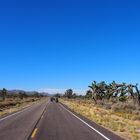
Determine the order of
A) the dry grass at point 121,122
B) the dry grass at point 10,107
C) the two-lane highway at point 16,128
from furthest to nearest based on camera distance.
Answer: the dry grass at point 10,107, the dry grass at point 121,122, the two-lane highway at point 16,128

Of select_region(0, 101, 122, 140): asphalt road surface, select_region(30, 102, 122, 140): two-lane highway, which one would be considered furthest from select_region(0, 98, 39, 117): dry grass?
select_region(30, 102, 122, 140): two-lane highway

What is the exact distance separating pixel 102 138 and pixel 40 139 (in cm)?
289

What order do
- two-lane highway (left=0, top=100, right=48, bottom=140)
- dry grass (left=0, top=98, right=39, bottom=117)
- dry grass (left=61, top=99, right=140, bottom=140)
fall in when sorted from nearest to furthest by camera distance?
two-lane highway (left=0, top=100, right=48, bottom=140) < dry grass (left=61, top=99, right=140, bottom=140) < dry grass (left=0, top=98, right=39, bottom=117)

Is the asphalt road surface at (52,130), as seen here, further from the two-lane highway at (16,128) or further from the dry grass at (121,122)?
the dry grass at (121,122)

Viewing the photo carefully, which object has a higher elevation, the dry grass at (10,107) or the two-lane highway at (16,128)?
the dry grass at (10,107)

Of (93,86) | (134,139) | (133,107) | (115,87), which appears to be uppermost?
(93,86)

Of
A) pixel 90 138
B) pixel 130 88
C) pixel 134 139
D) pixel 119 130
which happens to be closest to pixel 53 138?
pixel 90 138

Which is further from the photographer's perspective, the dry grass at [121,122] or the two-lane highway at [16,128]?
the dry grass at [121,122]

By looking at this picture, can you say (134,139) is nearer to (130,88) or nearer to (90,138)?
(90,138)

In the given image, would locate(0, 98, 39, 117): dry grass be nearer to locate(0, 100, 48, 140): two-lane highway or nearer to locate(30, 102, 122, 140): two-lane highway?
locate(0, 100, 48, 140): two-lane highway

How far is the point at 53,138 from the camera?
13.5m

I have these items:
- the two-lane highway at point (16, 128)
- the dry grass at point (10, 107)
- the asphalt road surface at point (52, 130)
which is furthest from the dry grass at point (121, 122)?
the dry grass at point (10, 107)

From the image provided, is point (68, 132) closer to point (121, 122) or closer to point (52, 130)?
point (52, 130)

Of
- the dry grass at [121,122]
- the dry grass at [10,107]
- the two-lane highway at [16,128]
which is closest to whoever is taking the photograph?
the two-lane highway at [16,128]
